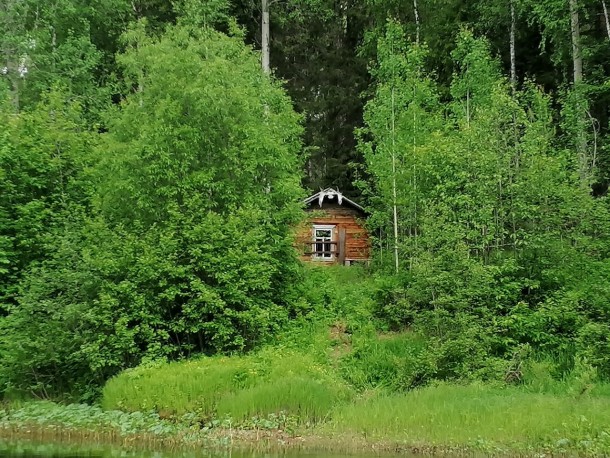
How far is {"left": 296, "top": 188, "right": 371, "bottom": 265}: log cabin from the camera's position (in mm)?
26344

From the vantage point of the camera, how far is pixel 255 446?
9.74 metres

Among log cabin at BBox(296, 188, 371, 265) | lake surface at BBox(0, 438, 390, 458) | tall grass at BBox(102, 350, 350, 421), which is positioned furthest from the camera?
log cabin at BBox(296, 188, 371, 265)

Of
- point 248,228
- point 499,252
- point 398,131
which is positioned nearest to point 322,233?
point 398,131

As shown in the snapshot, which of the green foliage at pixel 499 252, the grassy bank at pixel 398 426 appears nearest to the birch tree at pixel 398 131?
the green foliage at pixel 499 252

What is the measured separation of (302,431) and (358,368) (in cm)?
396

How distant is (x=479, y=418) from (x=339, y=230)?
17.3 m

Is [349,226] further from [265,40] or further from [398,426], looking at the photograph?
[398,426]

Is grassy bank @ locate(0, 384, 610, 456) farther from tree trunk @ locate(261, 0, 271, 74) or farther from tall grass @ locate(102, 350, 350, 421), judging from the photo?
tree trunk @ locate(261, 0, 271, 74)

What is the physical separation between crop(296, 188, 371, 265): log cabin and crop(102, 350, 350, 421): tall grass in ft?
45.2

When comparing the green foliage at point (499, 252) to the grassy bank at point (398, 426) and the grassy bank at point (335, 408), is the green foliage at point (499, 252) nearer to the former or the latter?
the grassy bank at point (335, 408)

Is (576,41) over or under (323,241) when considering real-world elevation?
over

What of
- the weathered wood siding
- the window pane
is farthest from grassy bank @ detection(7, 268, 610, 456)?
the window pane

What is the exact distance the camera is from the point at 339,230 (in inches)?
1056

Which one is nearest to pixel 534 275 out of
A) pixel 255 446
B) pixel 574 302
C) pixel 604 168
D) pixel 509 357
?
pixel 574 302
